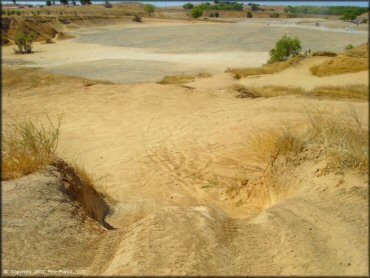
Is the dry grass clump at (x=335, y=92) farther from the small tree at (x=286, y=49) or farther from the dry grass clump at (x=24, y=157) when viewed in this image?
the small tree at (x=286, y=49)

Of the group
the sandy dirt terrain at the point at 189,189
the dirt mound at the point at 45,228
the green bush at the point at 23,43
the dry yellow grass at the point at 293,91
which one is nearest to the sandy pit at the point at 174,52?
the green bush at the point at 23,43

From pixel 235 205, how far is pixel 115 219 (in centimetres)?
187

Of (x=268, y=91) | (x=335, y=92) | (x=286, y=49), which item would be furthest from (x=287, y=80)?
(x=286, y=49)

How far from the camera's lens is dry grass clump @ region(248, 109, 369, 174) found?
4305mm

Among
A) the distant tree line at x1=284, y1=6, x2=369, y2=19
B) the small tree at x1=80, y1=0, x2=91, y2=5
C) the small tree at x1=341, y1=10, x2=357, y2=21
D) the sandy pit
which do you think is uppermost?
the small tree at x1=80, y1=0, x2=91, y2=5

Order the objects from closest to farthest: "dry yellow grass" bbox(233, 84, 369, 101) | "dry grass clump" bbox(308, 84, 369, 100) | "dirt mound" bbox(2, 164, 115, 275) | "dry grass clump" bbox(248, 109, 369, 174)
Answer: "dirt mound" bbox(2, 164, 115, 275) < "dry grass clump" bbox(248, 109, 369, 174) < "dry grass clump" bbox(308, 84, 369, 100) < "dry yellow grass" bbox(233, 84, 369, 101)

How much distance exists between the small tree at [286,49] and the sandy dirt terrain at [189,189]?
Result: 391 centimetres

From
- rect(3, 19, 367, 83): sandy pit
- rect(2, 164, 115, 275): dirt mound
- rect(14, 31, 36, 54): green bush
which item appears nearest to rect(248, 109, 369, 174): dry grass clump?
rect(2, 164, 115, 275): dirt mound

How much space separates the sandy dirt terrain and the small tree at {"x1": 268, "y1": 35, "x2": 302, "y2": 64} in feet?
12.8

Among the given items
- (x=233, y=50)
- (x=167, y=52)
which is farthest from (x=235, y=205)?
(x=167, y=52)

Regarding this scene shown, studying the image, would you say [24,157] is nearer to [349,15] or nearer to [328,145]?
[328,145]

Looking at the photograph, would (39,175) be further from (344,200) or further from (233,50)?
(233,50)

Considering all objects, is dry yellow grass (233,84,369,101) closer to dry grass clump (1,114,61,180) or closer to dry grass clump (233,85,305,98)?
dry grass clump (233,85,305,98)

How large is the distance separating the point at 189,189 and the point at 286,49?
17.3 m
